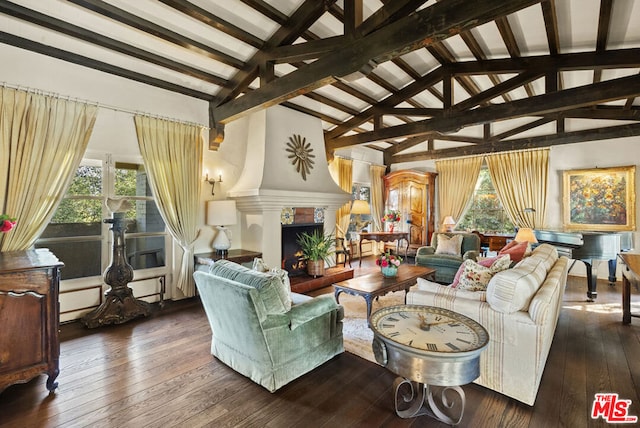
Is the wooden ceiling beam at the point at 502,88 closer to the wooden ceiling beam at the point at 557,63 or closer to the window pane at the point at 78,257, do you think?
the wooden ceiling beam at the point at 557,63

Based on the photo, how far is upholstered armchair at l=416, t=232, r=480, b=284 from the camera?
5.22 m

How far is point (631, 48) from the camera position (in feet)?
11.3

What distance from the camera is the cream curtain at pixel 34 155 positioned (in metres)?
2.96

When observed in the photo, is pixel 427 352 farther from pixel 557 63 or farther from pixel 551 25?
pixel 557 63

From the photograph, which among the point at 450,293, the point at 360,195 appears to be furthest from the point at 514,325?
the point at 360,195

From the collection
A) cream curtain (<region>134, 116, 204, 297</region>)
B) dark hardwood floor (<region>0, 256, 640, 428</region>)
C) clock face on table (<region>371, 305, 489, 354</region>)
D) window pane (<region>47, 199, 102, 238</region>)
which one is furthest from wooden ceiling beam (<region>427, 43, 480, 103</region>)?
window pane (<region>47, 199, 102, 238</region>)

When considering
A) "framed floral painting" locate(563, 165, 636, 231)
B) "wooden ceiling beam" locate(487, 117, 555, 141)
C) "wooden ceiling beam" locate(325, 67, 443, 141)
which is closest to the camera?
"wooden ceiling beam" locate(325, 67, 443, 141)

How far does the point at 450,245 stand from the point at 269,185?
3.49 metres

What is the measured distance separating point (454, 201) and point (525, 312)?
5.54 metres

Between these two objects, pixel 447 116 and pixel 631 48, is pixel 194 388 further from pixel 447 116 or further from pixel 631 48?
pixel 631 48

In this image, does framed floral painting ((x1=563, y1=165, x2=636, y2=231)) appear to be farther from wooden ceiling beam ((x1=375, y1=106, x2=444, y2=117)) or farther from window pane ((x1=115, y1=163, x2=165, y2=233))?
window pane ((x1=115, y1=163, x2=165, y2=233))

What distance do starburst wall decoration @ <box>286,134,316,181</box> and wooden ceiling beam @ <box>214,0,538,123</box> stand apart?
147cm

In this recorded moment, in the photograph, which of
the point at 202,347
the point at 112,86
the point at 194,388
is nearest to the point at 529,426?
the point at 194,388

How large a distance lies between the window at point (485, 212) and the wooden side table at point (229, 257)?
17.2 ft
